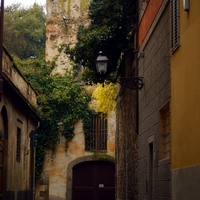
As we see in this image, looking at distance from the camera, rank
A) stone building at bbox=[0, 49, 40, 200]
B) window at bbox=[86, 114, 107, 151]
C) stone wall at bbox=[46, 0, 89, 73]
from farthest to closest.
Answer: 1. stone wall at bbox=[46, 0, 89, 73]
2. window at bbox=[86, 114, 107, 151]
3. stone building at bbox=[0, 49, 40, 200]

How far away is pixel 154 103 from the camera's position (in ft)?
45.1

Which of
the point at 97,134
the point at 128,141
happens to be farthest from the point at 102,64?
the point at 97,134

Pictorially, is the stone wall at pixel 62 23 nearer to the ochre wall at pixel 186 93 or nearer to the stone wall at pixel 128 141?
the stone wall at pixel 128 141

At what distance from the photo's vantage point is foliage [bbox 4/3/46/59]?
169 ft

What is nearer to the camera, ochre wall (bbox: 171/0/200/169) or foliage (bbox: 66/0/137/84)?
ochre wall (bbox: 171/0/200/169)

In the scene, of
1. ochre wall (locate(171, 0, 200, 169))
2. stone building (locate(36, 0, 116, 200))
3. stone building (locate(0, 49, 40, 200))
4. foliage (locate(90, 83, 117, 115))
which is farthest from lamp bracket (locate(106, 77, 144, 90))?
stone building (locate(36, 0, 116, 200))

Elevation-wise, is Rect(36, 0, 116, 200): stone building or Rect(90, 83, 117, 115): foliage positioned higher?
Rect(90, 83, 117, 115): foliage

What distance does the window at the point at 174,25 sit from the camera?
10719 mm

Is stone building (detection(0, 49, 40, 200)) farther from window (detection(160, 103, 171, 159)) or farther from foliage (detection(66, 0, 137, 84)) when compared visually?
window (detection(160, 103, 171, 159))

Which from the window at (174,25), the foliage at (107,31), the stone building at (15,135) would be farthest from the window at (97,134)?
the window at (174,25)

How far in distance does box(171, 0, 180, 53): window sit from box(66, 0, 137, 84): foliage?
796 centimetres

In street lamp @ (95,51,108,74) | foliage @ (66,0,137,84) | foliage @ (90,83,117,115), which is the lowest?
street lamp @ (95,51,108,74)

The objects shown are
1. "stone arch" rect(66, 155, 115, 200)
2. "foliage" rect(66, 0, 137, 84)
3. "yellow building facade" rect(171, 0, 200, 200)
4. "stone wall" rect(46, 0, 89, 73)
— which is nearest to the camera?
"yellow building facade" rect(171, 0, 200, 200)

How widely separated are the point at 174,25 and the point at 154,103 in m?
3.07
